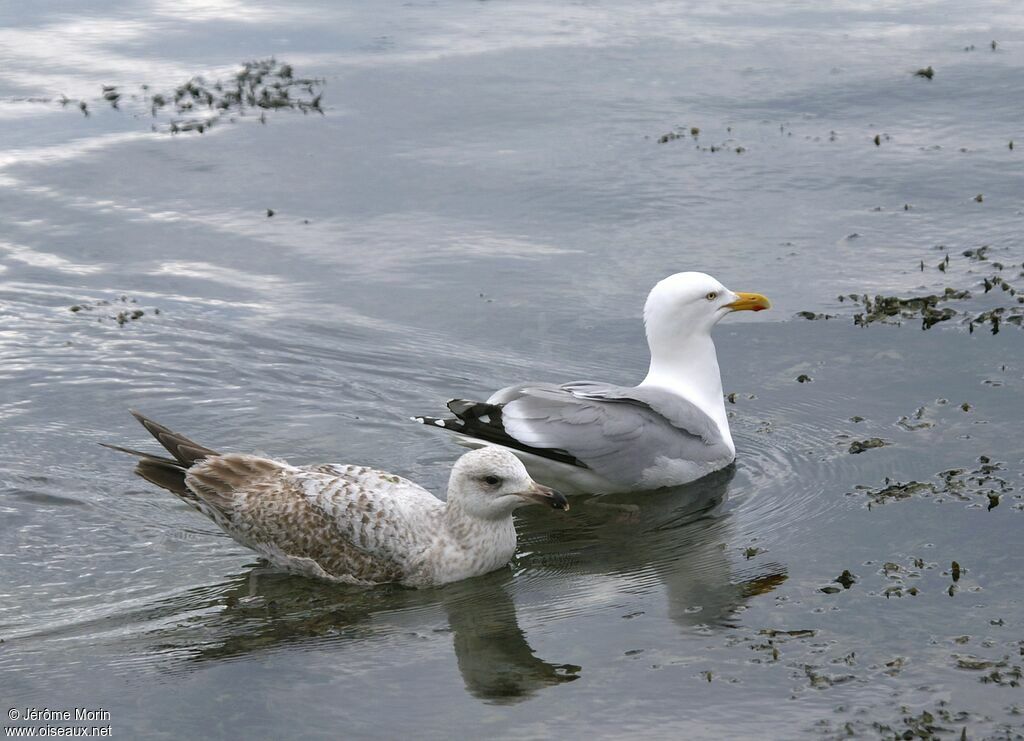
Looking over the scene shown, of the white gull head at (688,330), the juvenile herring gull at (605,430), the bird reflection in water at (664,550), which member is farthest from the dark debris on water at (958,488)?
the white gull head at (688,330)

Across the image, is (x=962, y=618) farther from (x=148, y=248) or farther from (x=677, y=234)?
(x=148, y=248)

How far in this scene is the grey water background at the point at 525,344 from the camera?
641 centimetres

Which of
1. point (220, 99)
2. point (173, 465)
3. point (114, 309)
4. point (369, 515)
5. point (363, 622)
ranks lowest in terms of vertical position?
point (363, 622)

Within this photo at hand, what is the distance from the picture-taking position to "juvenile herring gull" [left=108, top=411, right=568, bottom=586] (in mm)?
7555

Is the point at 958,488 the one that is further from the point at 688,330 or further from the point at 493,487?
the point at 493,487

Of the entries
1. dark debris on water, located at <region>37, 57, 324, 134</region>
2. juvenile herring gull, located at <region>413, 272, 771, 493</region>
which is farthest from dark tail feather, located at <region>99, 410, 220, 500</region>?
dark debris on water, located at <region>37, 57, 324, 134</region>

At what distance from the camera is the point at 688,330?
9.38m

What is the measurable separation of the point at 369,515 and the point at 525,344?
3.03m

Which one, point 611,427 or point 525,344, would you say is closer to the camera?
point 611,427

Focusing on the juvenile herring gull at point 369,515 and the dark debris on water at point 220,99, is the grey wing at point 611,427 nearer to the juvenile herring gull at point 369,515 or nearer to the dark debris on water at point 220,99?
the juvenile herring gull at point 369,515

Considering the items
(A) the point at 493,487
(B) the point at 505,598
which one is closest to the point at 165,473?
(A) the point at 493,487

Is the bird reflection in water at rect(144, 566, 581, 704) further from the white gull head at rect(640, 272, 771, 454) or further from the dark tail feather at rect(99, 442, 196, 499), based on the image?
the white gull head at rect(640, 272, 771, 454)

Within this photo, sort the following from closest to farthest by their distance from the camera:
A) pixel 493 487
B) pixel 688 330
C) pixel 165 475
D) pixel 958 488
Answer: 1. pixel 493 487
2. pixel 958 488
3. pixel 165 475
4. pixel 688 330

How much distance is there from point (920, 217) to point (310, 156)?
5644 millimetres
